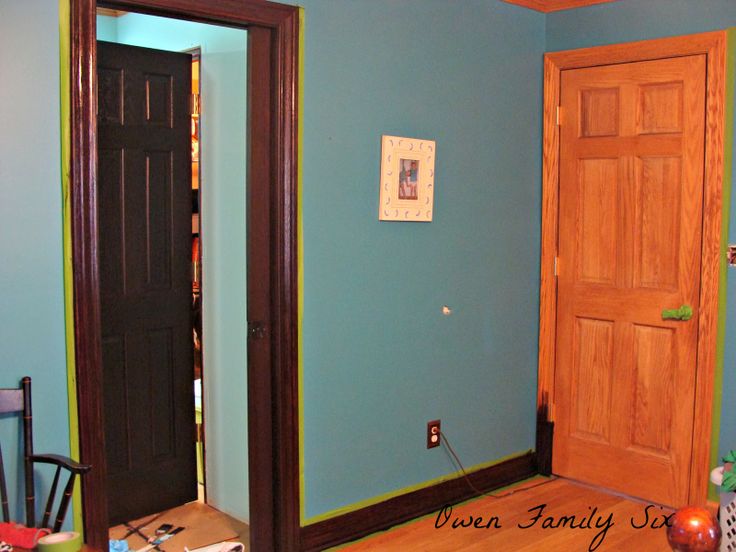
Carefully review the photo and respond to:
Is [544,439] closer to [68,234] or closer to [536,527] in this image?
[536,527]

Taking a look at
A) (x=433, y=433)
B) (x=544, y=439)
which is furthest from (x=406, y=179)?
(x=544, y=439)

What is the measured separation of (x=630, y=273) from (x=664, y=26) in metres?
1.15

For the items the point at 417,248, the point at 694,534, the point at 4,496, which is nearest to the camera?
the point at 694,534

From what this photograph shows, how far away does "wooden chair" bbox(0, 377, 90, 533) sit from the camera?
2.34 meters

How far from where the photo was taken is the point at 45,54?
242cm

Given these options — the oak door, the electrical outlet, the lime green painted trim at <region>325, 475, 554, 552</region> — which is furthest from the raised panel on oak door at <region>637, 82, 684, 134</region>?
the lime green painted trim at <region>325, 475, 554, 552</region>

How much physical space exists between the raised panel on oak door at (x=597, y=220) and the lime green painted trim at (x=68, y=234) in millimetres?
2529

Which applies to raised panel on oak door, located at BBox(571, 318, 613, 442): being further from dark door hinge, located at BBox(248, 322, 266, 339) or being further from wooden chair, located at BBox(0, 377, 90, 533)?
wooden chair, located at BBox(0, 377, 90, 533)

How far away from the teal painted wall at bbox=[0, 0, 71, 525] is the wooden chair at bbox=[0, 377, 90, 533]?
2.1 inches

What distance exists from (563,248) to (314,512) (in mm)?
1859

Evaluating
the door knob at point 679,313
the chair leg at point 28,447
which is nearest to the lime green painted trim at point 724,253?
the door knob at point 679,313

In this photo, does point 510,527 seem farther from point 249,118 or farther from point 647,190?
point 249,118

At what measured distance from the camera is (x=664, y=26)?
12.0ft

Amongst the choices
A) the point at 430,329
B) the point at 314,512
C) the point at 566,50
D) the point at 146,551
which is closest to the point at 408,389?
the point at 430,329
